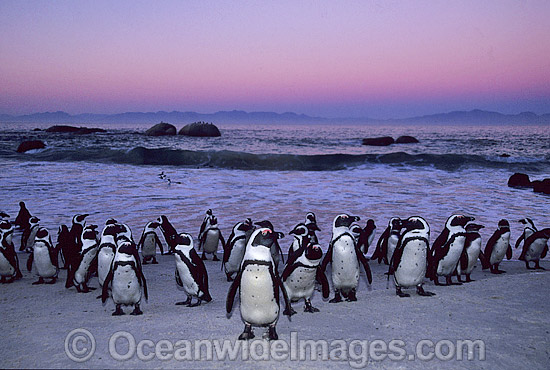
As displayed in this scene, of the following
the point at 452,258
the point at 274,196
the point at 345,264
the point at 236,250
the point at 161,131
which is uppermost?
the point at 161,131

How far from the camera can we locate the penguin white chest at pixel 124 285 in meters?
5.44

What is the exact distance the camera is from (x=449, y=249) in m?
6.65

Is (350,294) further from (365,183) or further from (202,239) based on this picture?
(365,183)

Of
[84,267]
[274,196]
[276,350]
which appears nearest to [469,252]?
[276,350]

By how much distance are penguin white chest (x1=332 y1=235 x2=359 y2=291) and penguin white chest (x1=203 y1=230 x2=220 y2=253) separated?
11.4ft

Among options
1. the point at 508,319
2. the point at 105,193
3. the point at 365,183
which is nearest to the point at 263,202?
the point at 105,193

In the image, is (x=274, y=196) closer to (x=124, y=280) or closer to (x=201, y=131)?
(x=124, y=280)

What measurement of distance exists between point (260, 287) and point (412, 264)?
258 cm

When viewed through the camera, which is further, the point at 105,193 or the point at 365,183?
the point at 365,183

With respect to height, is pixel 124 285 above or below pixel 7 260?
above

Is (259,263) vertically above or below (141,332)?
above

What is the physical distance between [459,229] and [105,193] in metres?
14.3

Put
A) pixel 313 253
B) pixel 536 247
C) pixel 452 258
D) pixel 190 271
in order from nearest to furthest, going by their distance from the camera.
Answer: pixel 313 253, pixel 190 271, pixel 452 258, pixel 536 247

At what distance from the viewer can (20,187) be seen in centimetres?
1820
